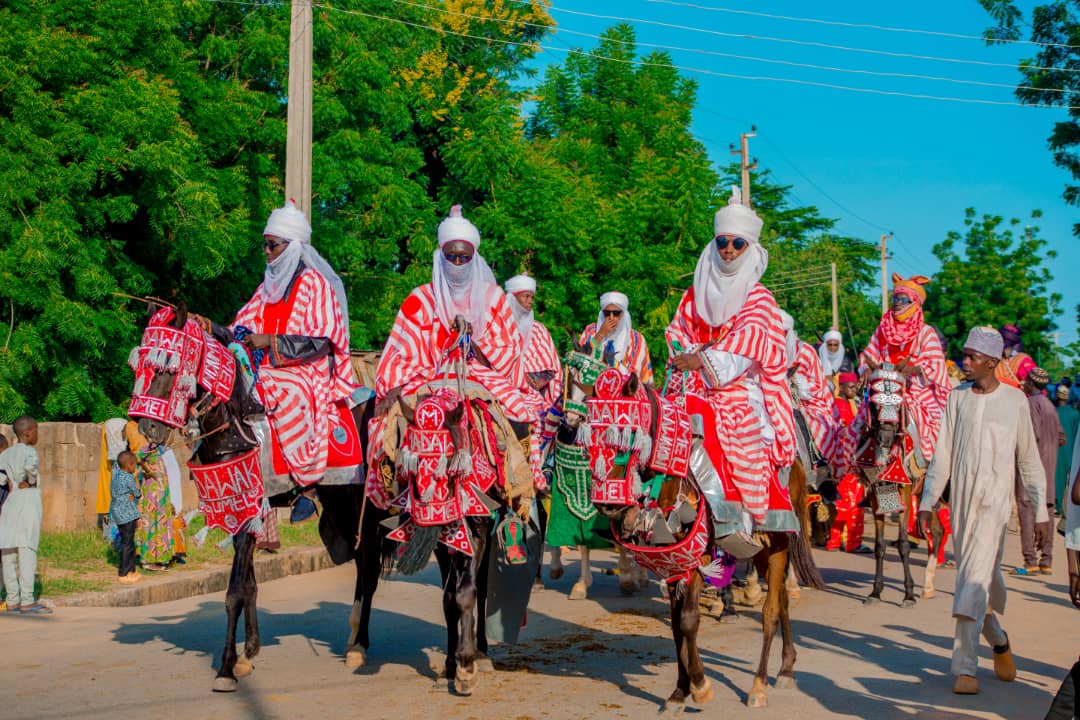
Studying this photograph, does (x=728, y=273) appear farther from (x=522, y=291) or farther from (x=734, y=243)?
(x=522, y=291)

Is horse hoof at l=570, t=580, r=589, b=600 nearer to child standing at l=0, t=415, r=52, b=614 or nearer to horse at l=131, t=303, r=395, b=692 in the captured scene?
horse at l=131, t=303, r=395, b=692

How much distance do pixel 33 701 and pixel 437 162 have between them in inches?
1015

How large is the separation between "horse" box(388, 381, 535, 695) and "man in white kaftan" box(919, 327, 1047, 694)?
123 inches

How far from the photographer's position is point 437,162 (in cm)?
3222

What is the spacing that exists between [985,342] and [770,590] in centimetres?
234

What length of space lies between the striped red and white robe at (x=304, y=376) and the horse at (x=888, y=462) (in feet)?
19.8

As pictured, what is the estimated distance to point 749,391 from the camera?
812 centimetres

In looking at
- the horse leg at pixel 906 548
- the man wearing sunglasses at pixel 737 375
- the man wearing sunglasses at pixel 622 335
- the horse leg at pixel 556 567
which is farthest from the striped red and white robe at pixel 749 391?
the horse leg at pixel 556 567

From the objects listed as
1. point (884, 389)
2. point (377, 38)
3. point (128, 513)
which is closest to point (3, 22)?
point (128, 513)

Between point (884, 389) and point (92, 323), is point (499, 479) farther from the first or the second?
point (92, 323)

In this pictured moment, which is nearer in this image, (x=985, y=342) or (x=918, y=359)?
(x=985, y=342)

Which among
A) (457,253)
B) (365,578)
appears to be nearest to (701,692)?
(365,578)

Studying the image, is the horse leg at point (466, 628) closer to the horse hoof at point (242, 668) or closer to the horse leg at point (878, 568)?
the horse hoof at point (242, 668)

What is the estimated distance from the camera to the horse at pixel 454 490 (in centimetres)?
763
